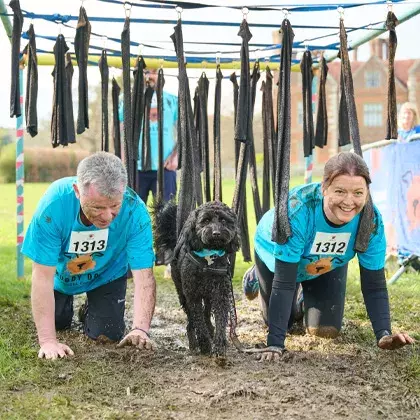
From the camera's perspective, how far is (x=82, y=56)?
15.1ft

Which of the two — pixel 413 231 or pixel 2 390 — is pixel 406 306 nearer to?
pixel 413 231

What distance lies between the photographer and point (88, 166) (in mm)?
3703

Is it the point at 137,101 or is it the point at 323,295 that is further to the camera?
the point at 137,101

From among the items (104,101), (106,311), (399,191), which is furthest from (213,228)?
(399,191)

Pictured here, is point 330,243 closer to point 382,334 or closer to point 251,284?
Result: point 382,334

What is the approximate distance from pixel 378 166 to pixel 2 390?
618cm

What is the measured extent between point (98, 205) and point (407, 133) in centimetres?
478

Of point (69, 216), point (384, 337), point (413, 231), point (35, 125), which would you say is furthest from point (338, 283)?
point (413, 231)

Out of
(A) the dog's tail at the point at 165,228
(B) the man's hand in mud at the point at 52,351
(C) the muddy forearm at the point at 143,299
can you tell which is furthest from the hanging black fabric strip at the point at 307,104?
(B) the man's hand in mud at the point at 52,351

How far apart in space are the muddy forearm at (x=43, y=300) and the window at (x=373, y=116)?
42835 mm

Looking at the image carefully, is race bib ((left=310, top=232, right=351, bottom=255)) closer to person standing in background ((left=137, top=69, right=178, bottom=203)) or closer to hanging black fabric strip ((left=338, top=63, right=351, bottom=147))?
hanging black fabric strip ((left=338, top=63, right=351, bottom=147))

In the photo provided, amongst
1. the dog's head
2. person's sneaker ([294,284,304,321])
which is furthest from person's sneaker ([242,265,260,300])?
the dog's head

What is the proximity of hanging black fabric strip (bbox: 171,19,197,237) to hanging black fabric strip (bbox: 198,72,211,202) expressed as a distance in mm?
1311

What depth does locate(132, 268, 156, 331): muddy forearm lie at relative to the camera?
13.6 ft
